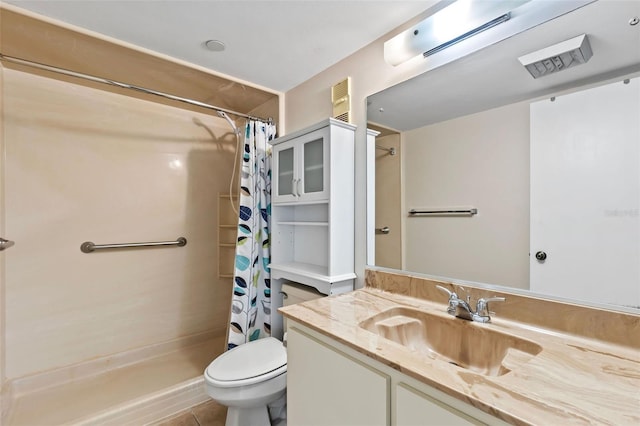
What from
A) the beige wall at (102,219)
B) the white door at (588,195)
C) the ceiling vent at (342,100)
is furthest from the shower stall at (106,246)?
the white door at (588,195)

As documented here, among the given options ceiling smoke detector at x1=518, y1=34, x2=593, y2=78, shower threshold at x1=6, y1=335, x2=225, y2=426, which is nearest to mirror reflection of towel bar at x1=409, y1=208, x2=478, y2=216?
ceiling smoke detector at x1=518, y1=34, x2=593, y2=78

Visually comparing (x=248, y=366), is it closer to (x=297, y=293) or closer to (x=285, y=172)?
(x=297, y=293)

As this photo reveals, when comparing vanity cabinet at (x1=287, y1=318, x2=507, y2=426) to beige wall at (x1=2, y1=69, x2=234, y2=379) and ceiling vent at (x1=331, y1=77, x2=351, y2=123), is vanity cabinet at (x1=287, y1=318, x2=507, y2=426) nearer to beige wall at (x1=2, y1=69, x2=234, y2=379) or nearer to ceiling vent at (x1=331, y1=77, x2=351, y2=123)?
ceiling vent at (x1=331, y1=77, x2=351, y2=123)

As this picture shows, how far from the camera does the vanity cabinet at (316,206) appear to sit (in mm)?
1520

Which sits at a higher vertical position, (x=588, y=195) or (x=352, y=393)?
(x=588, y=195)

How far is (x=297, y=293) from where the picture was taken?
1.76 metres

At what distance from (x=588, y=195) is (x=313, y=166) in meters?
1.20

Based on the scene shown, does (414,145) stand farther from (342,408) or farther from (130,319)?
(130,319)

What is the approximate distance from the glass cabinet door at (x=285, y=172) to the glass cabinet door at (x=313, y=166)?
0.13 m

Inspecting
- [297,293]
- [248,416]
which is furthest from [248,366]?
[297,293]

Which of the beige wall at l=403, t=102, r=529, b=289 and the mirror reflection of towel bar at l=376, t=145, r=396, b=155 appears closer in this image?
the beige wall at l=403, t=102, r=529, b=289

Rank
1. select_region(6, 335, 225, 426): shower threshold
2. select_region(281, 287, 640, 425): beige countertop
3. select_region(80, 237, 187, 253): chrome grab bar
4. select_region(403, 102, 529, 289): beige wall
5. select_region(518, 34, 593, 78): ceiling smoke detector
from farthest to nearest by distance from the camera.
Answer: select_region(80, 237, 187, 253): chrome grab bar
select_region(6, 335, 225, 426): shower threshold
select_region(403, 102, 529, 289): beige wall
select_region(518, 34, 593, 78): ceiling smoke detector
select_region(281, 287, 640, 425): beige countertop

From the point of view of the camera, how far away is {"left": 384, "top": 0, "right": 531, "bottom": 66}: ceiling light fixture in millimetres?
1064

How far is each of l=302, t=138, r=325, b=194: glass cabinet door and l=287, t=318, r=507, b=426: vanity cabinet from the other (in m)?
0.79
